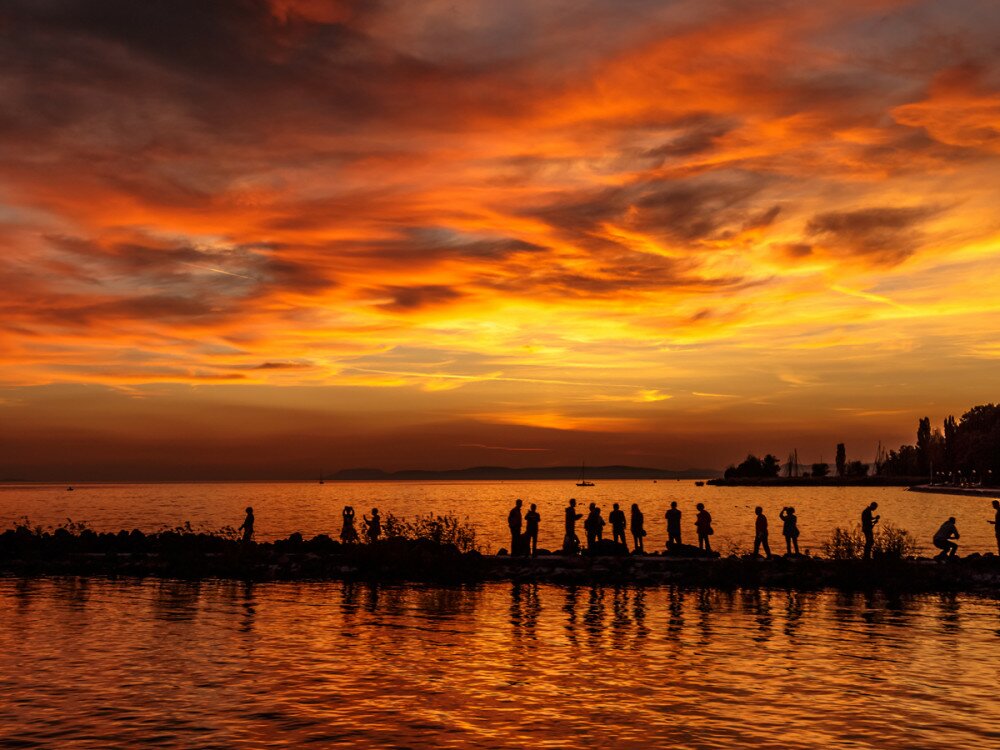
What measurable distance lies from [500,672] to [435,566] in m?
18.8

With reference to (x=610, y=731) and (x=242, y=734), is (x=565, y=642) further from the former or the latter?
(x=242, y=734)

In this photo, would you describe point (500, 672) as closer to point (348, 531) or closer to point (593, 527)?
point (593, 527)

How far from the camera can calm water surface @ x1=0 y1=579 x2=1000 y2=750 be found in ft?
49.5

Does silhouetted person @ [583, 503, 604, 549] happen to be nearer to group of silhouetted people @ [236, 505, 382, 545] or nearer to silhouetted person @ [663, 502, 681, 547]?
silhouetted person @ [663, 502, 681, 547]

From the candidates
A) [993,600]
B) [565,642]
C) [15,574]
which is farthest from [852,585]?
[15,574]

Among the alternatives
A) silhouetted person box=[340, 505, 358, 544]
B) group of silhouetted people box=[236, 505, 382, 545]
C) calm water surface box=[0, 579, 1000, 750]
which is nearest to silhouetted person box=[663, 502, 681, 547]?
calm water surface box=[0, 579, 1000, 750]

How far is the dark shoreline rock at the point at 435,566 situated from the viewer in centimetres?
3459

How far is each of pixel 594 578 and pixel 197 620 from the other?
54.0ft

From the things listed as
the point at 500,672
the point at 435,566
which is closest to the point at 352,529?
the point at 435,566

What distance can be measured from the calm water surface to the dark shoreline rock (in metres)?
3.11

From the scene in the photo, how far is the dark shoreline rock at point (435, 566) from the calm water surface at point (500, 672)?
10.2 feet

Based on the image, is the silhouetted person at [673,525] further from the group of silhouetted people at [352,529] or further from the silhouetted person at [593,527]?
the group of silhouetted people at [352,529]

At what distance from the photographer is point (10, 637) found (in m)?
23.8

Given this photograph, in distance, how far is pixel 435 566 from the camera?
3822 centimetres
